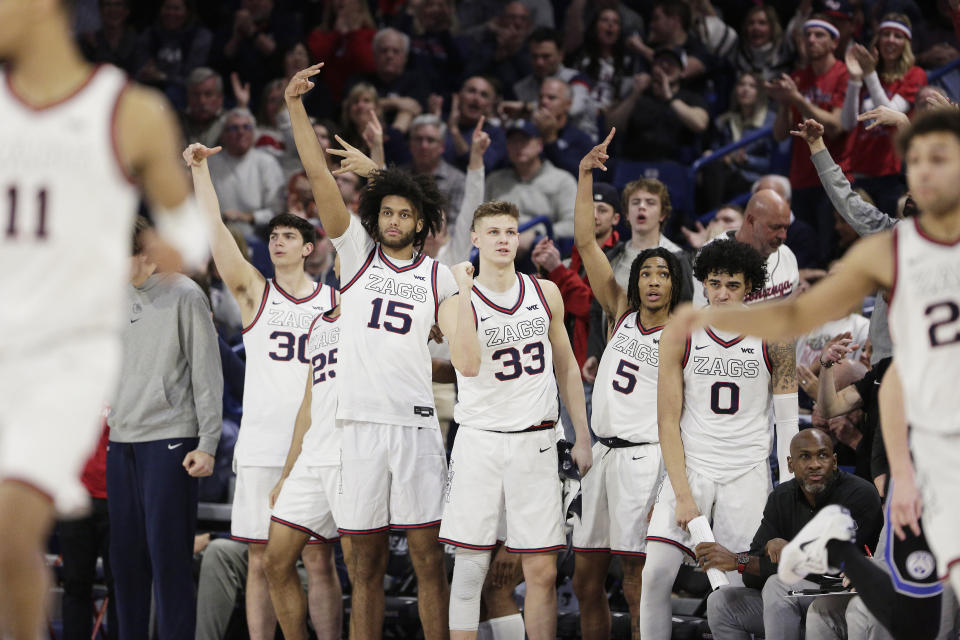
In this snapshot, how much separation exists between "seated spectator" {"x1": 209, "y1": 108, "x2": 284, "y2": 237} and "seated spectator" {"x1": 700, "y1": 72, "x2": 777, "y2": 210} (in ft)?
12.2

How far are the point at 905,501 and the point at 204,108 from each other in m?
8.30

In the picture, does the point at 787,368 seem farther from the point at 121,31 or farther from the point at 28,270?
the point at 121,31

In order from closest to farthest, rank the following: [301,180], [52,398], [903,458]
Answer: [52,398] → [903,458] → [301,180]

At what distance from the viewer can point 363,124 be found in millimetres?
10336

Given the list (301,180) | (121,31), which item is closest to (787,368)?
(301,180)

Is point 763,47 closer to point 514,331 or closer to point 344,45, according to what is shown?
point 344,45

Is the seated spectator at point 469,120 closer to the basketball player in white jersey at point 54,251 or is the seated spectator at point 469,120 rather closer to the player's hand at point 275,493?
the player's hand at point 275,493

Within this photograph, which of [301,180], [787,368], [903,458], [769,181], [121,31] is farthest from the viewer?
[121,31]

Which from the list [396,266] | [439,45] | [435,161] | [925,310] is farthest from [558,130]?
[925,310]

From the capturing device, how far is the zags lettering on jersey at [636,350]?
655 centimetres

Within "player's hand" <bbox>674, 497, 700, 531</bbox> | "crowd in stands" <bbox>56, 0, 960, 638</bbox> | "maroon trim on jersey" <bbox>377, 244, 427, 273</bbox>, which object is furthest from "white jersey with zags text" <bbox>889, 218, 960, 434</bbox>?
"maroon trim on jersey" <bbox>377, 244, 427, 273</bbox>

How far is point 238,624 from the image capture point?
24.9ft

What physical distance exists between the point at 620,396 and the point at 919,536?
82.5 inches

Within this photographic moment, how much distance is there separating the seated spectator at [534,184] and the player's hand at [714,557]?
3.98m
